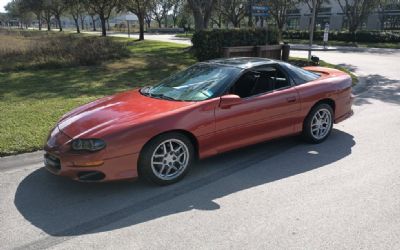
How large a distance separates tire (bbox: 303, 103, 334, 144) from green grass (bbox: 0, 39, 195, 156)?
3.86 m

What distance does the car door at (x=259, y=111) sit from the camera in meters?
4.69

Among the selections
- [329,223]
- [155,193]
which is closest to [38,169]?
[155,193]

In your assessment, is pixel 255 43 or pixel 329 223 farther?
pixel 255 43

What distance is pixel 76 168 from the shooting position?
13.0 feet

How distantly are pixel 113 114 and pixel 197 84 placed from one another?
120cm

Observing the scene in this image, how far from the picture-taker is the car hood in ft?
13.5

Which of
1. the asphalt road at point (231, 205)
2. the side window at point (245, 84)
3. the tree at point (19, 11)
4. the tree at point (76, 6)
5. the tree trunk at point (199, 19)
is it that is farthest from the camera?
the tree at point (19, 11)

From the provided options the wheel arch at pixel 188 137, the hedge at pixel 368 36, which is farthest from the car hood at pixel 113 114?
the hedge at pixel 368 36

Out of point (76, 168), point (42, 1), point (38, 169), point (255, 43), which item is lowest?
point (38, 169)

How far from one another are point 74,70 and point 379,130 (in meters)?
9.75

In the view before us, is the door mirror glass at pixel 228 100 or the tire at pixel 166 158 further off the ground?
the door mirror glass at pixel 228 100

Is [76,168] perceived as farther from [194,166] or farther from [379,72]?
[379,72]

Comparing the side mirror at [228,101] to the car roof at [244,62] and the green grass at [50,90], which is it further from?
the green grass at [50,90]

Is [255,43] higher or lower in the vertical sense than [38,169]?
higher
